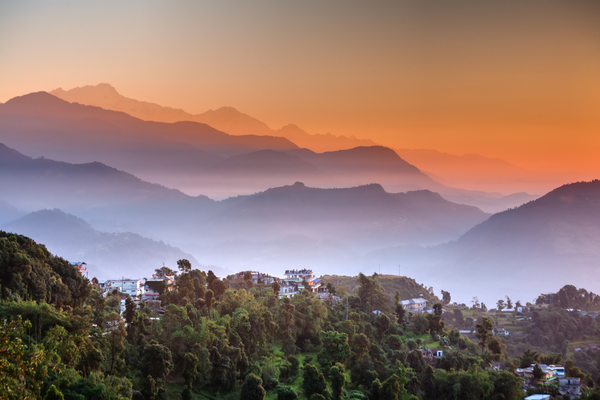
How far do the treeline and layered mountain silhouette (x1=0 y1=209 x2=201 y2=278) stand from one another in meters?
102

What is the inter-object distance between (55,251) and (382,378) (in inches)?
4815

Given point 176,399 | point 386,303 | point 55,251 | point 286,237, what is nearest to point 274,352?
point 176,399

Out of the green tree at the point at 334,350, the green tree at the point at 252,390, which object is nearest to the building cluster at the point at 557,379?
the green tree at the point at 334,350

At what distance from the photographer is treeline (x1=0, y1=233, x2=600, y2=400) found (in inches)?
808

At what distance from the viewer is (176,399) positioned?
24.6m

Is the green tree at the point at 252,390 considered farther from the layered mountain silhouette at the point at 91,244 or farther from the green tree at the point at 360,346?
the layered mountain silhouette at the point at 91,244

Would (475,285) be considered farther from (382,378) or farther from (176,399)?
(176,399)

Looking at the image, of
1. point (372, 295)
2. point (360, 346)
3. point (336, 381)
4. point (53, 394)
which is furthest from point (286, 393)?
point (372, 295)

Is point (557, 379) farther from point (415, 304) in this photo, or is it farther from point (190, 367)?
point (415, 304)

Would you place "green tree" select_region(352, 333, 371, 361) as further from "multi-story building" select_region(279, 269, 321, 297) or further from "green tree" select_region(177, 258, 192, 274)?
"multi-story building" select_region(279, 269, 321, 297)

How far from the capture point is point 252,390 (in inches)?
1003

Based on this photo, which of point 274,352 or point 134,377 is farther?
point 274,352

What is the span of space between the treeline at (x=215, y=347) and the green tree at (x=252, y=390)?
0.18 feet

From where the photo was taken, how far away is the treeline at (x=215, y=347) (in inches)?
808
